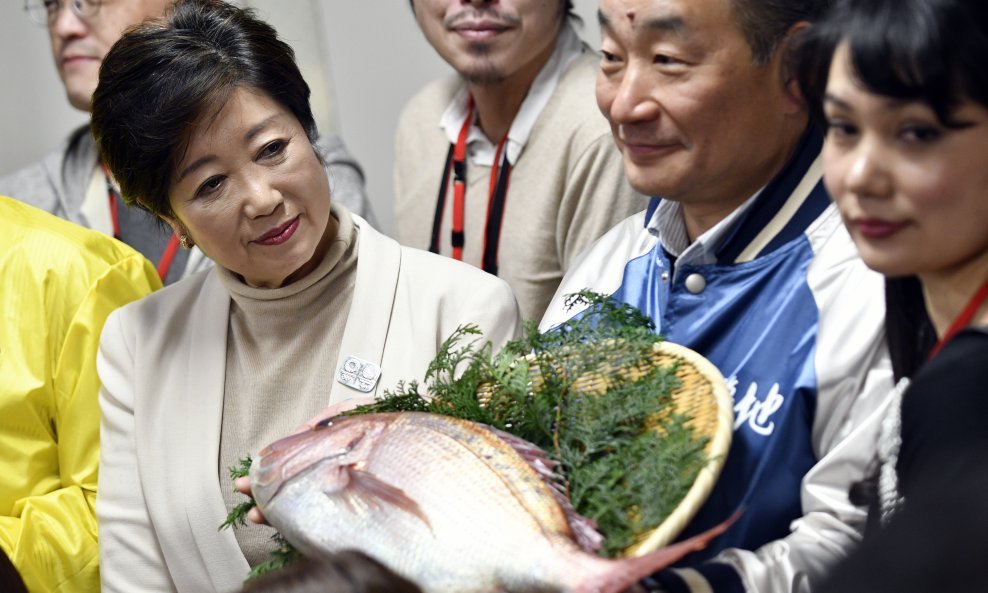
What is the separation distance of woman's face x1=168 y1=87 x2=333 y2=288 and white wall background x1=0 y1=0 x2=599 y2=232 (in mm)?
1806

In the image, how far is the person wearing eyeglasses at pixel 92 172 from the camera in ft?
9.61

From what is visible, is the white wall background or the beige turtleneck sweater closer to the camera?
the beige turtleneck sweater

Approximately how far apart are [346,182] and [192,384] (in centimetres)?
101

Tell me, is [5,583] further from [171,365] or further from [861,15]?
[861,15]

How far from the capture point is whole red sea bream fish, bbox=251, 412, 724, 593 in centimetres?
125

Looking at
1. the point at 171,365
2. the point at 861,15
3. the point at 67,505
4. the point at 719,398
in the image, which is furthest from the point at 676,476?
the point at 67,505

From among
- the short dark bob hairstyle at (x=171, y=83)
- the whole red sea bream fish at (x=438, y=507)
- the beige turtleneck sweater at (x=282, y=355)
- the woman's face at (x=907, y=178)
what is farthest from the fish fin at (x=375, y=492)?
the short dark bob hairstyle at (x=171, y=83)

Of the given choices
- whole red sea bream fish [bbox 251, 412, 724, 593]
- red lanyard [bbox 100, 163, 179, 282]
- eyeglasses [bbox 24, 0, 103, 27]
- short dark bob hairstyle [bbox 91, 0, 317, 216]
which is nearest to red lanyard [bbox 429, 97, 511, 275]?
red lanyard [bbox 100, 163, 179, 282]

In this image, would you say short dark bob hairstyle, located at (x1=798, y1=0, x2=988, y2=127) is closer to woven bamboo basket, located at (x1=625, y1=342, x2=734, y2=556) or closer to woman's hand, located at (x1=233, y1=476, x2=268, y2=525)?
woven bamboo basket, located at (x1=625, y1=342, x2=734, y2=556)

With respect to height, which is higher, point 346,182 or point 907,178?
point 907,178

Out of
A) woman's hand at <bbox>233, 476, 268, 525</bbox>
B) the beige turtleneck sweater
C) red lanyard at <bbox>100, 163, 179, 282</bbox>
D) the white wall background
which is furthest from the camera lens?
the white wall background

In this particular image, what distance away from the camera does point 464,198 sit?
2.91 meters

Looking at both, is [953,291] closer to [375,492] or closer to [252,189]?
[375,492]

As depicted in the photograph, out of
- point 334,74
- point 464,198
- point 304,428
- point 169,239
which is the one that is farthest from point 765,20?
point 334,74
